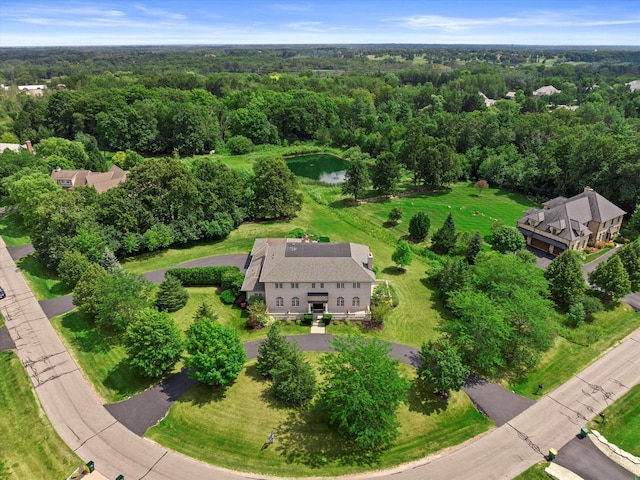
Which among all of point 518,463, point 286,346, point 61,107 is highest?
point 61,107

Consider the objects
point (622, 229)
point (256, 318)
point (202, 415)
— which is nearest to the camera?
point (202, 415)

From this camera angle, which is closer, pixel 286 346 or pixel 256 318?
pixel 286 346

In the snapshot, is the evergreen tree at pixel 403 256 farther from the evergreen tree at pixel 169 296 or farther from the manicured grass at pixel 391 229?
the evergreen tree at pixel 169 296

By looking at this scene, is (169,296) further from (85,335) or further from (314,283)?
(314,283)

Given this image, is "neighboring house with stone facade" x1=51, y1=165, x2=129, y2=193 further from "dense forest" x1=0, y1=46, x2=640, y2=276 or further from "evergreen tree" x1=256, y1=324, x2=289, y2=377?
"evergreen tree" x1=256, y1=324, x2=289, y2=377

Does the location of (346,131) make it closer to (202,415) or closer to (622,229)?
(622,229)

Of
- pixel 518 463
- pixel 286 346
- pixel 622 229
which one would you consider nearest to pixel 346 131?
pixel 622 229

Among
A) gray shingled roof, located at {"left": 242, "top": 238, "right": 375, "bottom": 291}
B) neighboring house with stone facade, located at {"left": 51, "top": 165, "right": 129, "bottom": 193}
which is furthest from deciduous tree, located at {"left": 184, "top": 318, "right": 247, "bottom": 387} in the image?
neighboring house with stone facade, located at {"left": 51, "top": 165, "right": 129, "bottom": 193}

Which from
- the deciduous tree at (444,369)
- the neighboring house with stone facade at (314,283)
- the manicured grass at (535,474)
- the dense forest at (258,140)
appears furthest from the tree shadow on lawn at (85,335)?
the manicured grass at (535,474)
